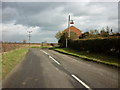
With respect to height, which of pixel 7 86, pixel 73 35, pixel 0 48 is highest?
pixel 73 35

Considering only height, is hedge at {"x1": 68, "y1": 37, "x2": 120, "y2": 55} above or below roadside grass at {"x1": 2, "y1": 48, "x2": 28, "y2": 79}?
above

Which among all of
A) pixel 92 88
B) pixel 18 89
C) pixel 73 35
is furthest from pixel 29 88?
pixel 73 35

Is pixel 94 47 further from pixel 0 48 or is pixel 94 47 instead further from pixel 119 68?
pixel 0 48

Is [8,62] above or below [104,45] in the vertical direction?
below

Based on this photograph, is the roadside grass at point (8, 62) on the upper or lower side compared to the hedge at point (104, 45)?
lower

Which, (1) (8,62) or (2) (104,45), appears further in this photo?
(2) (104,45)

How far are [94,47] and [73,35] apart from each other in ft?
60.9

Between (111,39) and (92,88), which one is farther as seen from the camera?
(111,39)

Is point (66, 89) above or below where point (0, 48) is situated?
below

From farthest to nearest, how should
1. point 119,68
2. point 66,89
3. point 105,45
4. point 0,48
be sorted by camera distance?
point 0,48, point 105,45, point 119,68, point 66,89

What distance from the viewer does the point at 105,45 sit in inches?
679

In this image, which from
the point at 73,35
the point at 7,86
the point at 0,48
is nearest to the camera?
the point at 7,86

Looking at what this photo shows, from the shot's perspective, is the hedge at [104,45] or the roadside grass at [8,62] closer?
the roadside grass at [8,62]

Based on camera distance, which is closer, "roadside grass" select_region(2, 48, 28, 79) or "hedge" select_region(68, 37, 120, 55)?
"roadside grass" select_region(2, 48, 28, 79)
